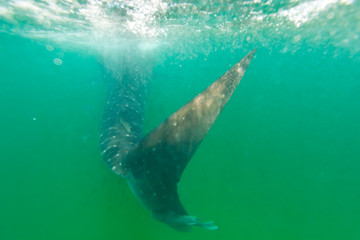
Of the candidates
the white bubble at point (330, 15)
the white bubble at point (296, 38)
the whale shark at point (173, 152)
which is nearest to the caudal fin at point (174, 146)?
the whale shark at point (173, 152)

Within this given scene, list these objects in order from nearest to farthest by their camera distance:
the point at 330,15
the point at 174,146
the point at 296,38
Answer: the point at 174,146 < the point at 330,15 < the point at 296,38

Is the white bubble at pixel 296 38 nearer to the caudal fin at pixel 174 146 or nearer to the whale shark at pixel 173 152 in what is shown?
the whale shark at pixel 173 152

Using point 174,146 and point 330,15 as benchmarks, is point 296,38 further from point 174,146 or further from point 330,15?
point 174,146

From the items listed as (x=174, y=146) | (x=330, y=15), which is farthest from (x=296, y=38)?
(x=174, y=146)

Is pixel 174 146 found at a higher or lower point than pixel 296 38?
higher

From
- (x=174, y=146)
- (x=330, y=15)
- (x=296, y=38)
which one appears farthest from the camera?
(x=296, y=38)

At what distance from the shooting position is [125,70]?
11570 mm

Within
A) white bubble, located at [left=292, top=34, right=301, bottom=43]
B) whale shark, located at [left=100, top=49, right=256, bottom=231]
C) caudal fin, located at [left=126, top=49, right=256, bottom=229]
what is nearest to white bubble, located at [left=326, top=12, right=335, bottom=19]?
white bubble, located at [left=292, top=34, right=301, bottom=43]

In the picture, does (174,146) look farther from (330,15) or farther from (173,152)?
(330,15)

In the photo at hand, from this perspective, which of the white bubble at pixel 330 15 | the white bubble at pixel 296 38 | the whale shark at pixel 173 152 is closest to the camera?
the whale shark at pixel 173 152

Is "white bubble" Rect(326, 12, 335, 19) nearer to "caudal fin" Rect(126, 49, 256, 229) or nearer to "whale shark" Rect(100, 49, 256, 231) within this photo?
"whale shark" Rect(100, 49, 256, 231)

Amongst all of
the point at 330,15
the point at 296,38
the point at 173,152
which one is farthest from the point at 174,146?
the point at 296,38

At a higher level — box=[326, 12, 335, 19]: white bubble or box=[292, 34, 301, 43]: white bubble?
box=[326, 12, 335, 19]: white bubble

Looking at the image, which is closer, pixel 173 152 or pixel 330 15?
pixel 173 152
